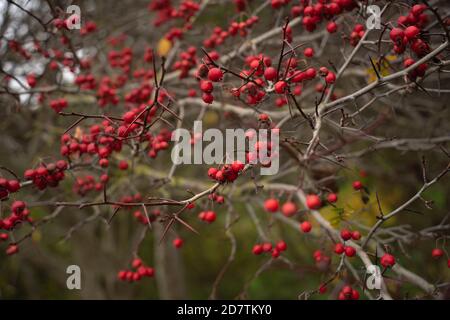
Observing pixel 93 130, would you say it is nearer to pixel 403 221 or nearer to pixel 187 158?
pixel 187 158

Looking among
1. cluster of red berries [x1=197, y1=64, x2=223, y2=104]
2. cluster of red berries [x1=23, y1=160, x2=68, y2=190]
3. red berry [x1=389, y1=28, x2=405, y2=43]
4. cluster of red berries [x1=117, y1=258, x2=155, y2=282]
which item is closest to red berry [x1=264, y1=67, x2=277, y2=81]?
cluster of red berries [x1=197, y1=64, x2=223, y2=104]

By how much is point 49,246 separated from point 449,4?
25.2ft

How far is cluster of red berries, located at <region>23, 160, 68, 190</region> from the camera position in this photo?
2299 mm

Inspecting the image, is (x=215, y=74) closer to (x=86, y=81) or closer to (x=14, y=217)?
(x=14, y=217)

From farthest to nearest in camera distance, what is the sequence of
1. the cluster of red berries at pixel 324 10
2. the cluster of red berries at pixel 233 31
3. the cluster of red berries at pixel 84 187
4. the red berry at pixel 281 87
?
the cluster of red berries at pixel 233 31, the cluster of red berries at pixel 84 187, the cluster of red berries at pixel 324 10, the red berry at pixel 281 87

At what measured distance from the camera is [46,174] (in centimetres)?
233

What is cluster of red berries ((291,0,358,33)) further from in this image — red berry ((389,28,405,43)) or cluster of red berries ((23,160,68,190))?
cluster of red berries ((23,160,68,190))

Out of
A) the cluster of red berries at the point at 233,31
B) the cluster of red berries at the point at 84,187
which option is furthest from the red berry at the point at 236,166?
the cluster of red berries at the point at 233,31

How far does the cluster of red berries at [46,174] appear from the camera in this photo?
90.5 inches

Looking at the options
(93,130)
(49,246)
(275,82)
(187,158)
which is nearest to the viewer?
(275,82)

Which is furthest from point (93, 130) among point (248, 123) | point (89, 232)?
point (89, 232)

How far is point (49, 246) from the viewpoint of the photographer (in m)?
7.69

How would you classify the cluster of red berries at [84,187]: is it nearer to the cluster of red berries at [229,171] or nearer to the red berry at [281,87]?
the cluster of red berries at [229,171]
